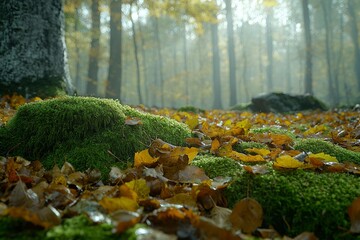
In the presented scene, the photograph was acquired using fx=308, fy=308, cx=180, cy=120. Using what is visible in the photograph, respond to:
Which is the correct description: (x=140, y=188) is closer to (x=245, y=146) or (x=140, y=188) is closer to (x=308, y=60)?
(x=245, y=146)

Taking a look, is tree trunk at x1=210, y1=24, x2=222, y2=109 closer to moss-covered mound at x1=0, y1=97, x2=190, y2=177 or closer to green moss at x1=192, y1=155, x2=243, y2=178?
moss-covered mound at x1=0, y1=97, x2=190, y2=177

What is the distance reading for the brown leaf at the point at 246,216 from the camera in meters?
1.13

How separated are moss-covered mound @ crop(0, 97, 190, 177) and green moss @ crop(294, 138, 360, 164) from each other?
1.08 metres

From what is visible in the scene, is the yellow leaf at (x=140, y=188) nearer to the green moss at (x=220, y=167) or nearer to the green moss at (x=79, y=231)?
the green moss at (x=79, y=231)

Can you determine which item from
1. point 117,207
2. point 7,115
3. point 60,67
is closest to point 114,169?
point 117,207

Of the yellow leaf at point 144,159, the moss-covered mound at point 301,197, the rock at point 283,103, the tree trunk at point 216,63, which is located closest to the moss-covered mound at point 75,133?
the yellow leaf at point 144,159

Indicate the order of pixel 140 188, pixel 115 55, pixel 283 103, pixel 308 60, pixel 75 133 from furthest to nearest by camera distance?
pixel 308 60 < pixel 115 55 < pixel 283 103 < pixel 75 133 < pixel 140 188

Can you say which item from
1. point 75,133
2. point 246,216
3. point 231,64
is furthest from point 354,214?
point 231,64

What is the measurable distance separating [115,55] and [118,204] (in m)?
9.59

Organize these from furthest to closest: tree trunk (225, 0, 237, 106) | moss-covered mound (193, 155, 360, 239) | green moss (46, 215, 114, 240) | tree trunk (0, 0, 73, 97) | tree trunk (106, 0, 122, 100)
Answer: tree trunk (225, 0, 237, 106)
tree trunk (106, 0, 122, 100)
tree trunk (0, 0, 73, 97)
moss-covered mound (193, 155, 360, 239)
green moss (46, 215, 114, 240)

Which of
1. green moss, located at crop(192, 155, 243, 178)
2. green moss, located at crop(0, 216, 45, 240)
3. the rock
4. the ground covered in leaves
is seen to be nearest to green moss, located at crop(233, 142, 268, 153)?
the ground covered in leaves

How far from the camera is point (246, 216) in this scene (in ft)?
3.77

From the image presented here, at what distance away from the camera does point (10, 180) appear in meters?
1.40

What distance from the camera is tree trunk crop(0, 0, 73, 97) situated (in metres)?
4.17
